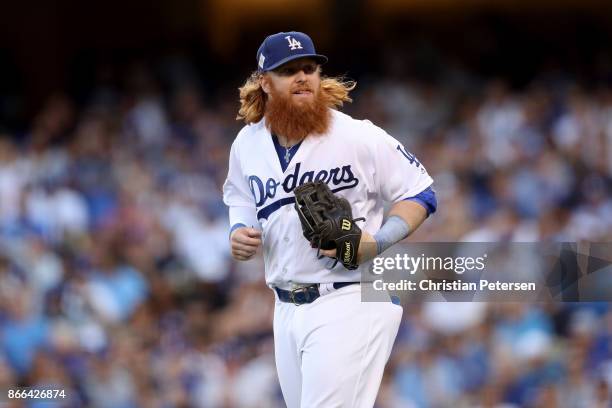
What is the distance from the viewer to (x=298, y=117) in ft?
14.9

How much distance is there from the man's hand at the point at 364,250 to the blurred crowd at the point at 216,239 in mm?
3433

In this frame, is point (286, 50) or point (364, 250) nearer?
point (364, 250)

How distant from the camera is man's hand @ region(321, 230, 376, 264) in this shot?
14.1ft

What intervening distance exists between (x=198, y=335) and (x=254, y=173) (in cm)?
493

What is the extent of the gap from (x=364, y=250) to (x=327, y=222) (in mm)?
194

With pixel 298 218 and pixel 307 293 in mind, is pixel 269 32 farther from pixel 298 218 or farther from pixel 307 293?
pixel 307 293

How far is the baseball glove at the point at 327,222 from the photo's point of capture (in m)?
4.23

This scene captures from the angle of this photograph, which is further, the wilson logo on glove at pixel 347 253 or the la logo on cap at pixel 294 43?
the la logo on cap at pixel 294 43

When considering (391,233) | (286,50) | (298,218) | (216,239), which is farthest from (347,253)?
(216,239)

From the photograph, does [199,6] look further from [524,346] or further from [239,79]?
[524,346]

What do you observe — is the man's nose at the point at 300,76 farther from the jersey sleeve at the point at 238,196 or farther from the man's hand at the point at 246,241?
the man's hand at the point at 246,241

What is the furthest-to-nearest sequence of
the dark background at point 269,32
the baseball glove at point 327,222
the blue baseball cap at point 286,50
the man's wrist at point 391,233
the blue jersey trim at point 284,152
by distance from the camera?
the dark background at point 269,32, the blue jersey trim at point 284,152, the blue baseball cap at point 286,50, the man's wrist at point 391,233, the baseball glove at point 327,222

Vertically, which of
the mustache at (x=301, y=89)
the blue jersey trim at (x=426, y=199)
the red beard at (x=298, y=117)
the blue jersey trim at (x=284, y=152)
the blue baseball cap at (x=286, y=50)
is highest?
the blue baseball cap at (x=286, y=50)

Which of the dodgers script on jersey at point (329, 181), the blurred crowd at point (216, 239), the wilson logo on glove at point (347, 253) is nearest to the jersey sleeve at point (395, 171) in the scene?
the dodgers script on jersey at point (329, 181)
